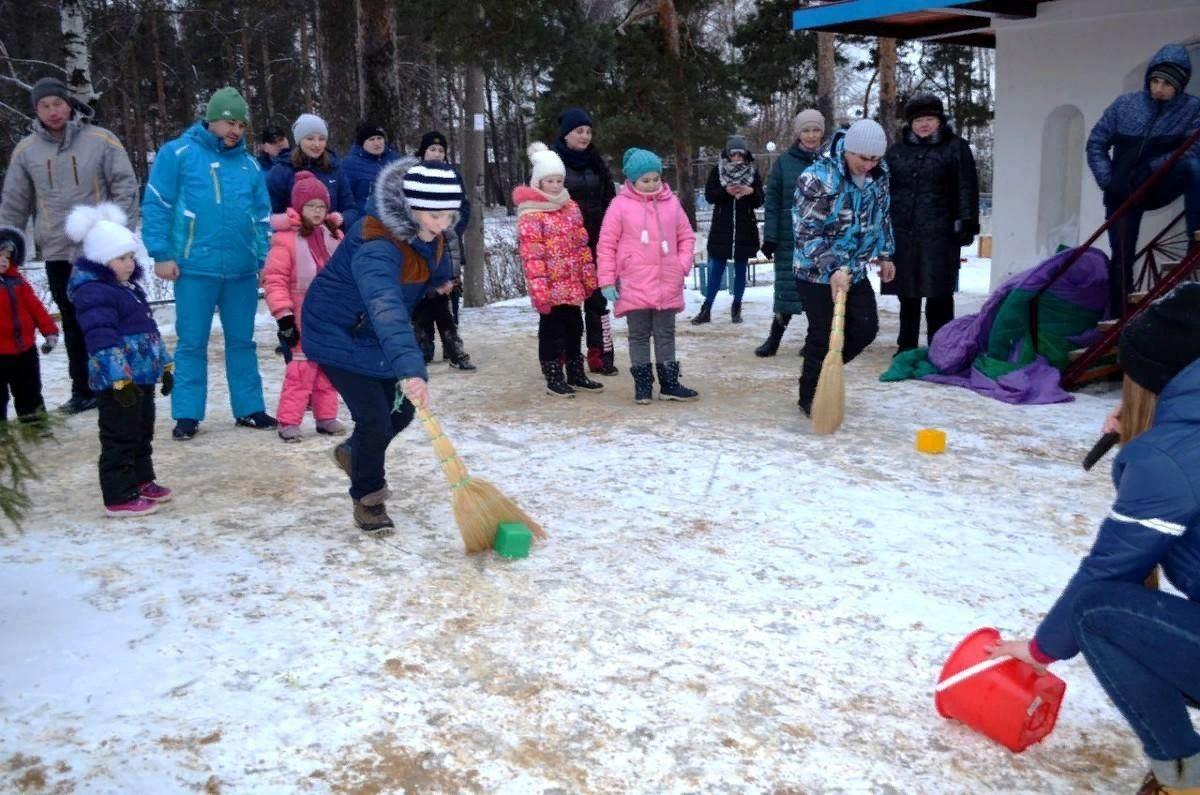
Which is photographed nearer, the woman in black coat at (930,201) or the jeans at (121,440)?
the jeans at (121,440)

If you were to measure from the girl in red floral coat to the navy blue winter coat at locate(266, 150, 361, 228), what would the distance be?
44.4 inches

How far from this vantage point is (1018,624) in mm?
3512

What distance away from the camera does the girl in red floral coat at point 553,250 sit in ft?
22.4

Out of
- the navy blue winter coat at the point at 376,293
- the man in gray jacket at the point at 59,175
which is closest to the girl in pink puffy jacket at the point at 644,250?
the navy blue winter coat at the point at 376,293

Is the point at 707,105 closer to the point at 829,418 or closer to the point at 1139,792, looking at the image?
the point at 829,418

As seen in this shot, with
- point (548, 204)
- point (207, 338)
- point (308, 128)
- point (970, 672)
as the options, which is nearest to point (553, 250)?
point (548, 204)

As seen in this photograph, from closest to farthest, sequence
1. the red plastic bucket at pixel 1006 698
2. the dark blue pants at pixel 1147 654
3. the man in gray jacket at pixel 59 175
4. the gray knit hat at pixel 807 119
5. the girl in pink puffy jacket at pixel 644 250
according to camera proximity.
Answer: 1. the dark blue pants at pixel 1147 654
2. the red plastic bucket at pixel 1006 698
3. the man in gray jacket at pixel 59 175
4. the girl in pink puffy jacket at pixel 644 250
5. the gray knit hat at pixel 807 119

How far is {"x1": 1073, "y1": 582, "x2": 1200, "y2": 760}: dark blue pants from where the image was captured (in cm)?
226

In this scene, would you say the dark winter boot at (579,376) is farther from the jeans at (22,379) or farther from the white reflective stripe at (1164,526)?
the white reflective stripe at (1164,526)

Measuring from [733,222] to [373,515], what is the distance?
19.9 feet

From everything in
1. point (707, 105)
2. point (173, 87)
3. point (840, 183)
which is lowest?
point (840, 183)

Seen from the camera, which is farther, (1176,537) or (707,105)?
(707,105)

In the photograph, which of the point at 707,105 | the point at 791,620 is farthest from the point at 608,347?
the point at 707,105

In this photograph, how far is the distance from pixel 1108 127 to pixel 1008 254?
349 cm
